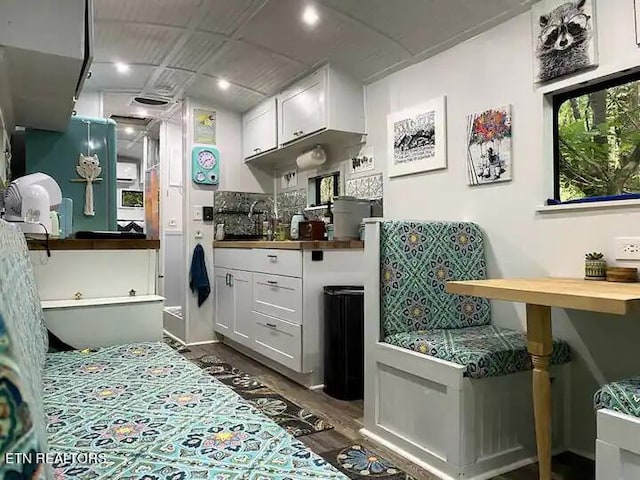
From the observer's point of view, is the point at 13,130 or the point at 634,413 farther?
the point at 13,130

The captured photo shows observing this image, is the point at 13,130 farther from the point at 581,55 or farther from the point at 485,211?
the point at 581,55

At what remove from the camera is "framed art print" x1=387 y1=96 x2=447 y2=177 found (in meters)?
2.92

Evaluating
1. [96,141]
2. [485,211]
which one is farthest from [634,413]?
[96,141]

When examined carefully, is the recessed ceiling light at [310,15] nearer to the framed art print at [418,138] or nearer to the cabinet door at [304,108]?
the cabinet door at [304,108]

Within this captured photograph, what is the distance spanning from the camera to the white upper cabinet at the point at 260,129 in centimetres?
426

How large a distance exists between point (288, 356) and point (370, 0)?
2322 mm

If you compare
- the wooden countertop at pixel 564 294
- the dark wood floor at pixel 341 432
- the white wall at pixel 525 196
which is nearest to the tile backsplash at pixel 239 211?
the dark wood floor at pixel 341 432

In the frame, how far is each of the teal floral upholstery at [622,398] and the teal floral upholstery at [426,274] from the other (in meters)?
0.96

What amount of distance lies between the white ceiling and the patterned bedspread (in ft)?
7.16

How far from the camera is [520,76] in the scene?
2.46 meters

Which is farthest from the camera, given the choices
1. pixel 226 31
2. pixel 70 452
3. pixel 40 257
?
pixel 226 31

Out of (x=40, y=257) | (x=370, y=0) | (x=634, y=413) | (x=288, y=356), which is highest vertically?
(x=370, y=0)

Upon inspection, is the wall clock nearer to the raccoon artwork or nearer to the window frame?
the window frame

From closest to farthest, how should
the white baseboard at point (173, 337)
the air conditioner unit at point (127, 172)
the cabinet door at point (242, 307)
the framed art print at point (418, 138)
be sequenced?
the framed art print at point (418, 138) → the cabinet door at point (242, 307) → the white baseboard at point (173, 337) → the air conditioner unit at point (127, 172)
